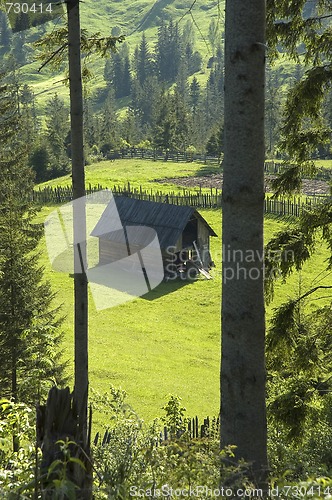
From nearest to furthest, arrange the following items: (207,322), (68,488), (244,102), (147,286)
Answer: (68,488) < (244,102) < (207,322) < (147,286)

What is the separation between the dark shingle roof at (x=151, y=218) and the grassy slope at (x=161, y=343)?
2.94m

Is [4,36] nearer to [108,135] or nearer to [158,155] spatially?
[108,135]

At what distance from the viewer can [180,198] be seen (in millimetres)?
49656

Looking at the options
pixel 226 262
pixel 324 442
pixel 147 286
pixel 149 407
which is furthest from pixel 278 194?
pixel 147 286

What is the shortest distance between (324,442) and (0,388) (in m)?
8.89

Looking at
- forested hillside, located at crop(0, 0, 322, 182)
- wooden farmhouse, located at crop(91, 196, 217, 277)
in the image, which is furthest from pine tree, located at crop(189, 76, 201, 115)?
wooden farmhouse, located at crop(91, 196, 217, 277)

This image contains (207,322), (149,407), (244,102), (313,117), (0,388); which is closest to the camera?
(244,102)

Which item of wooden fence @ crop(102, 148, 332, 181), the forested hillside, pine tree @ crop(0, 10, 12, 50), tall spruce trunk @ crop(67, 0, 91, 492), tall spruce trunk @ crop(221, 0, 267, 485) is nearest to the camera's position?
tall spruce trunk @ crop(221, 0, 267, 485)

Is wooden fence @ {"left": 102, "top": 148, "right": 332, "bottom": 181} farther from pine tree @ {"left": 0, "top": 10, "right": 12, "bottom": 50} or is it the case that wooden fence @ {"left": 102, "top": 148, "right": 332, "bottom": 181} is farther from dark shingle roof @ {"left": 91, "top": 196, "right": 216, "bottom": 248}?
pine tree @ {"left": 0, "top": 10, "right": 12, "bottom": 50}

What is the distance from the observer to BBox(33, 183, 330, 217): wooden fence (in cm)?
4409

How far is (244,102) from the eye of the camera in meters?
4.41

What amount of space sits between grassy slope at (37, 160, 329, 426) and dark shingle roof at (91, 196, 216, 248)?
116 inches

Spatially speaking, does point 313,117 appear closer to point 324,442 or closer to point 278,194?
point 278,194

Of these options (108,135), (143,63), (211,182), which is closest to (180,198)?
(211,182)
